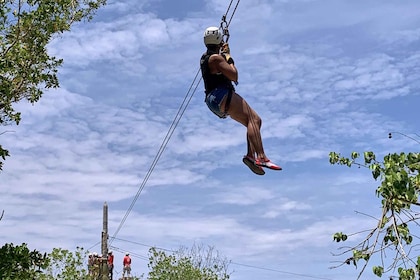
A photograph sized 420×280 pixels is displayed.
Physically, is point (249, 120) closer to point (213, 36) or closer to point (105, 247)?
point (213, 36)

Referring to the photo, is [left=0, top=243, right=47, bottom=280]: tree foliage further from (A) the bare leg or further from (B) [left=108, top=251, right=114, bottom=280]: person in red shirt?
(B) [left=108, top=251, right=114, bottom=280]: person in red shirt

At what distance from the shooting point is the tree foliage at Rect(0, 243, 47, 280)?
9564mm

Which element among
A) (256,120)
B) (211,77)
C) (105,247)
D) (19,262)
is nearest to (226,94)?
(211,77)

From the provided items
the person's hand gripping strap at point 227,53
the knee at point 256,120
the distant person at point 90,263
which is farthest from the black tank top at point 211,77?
the distant person at point 90,263

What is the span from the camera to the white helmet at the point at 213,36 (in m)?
6.90

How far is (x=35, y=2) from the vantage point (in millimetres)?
11078

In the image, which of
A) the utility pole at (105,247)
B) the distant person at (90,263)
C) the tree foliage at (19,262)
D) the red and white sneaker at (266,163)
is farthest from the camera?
the distant person at (90,263)

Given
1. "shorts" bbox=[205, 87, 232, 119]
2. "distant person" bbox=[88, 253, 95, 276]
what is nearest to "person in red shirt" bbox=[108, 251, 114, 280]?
"distant person" bbox=[88, 253, 95, 276]

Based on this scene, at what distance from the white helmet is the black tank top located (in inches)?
4.7

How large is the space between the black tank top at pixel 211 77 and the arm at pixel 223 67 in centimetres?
9

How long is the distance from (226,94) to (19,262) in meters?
4.85

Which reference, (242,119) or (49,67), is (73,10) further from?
(242,119)

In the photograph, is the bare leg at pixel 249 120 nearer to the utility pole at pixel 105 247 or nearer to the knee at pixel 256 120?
the knee at pixel 256 120

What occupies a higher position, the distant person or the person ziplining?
the distant person
